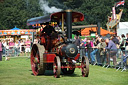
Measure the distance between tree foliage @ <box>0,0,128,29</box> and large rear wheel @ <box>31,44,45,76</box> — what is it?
53404 millimetres

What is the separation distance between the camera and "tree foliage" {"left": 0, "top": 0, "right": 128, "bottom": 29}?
71562 millimetres

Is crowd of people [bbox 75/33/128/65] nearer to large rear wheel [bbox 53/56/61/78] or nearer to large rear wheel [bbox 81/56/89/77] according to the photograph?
large rear wheel [bbox 81/56/89/77]

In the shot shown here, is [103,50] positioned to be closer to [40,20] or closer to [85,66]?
[85,66]

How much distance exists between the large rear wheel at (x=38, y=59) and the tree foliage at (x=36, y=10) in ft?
→ 175

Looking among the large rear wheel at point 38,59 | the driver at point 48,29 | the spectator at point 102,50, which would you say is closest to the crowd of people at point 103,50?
the spectator at point 102,50

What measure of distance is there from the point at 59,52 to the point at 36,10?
6025 cm

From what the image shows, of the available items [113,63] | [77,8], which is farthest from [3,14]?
[113,63]

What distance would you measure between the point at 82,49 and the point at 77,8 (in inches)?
2307

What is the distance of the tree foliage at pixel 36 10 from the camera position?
71.6m

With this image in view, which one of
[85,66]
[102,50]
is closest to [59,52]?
[85,66]

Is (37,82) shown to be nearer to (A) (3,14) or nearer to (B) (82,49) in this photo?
(B) (82,49)

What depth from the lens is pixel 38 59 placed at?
13578 millimetres

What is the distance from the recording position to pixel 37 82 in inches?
440

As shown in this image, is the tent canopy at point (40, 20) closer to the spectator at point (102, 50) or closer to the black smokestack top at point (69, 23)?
the black smokestack top at point (69, 23)
